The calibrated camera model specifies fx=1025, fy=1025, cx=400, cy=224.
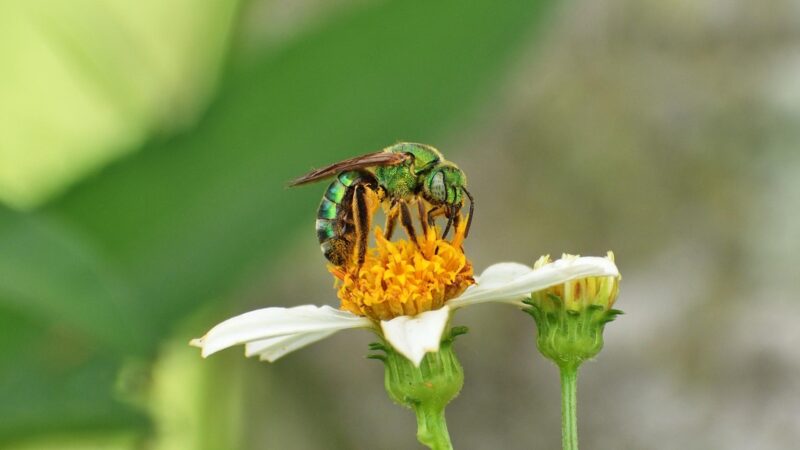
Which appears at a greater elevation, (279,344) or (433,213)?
(433,213)

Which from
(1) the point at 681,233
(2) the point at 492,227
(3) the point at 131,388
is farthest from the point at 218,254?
(1) the point at 681,233

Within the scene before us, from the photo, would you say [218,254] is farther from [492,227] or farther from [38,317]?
[492,227]

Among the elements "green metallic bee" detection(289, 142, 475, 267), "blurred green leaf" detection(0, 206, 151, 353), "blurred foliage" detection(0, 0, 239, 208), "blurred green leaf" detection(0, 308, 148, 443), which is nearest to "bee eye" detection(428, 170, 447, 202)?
"green metallic bee" detection(289, 142, 475, 267)

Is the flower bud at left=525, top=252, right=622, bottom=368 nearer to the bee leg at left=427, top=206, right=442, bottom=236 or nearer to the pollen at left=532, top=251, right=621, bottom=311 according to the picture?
Result: the pollen at left=532, top=251, right=621, bottom=311

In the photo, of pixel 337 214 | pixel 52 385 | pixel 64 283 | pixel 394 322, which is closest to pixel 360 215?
pixel 337 214

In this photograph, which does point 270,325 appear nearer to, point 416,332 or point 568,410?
point 416,332

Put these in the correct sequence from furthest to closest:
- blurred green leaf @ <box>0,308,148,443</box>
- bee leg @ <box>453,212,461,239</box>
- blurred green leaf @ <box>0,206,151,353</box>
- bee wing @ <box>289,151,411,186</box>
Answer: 1. blurred green leaf @ <box>0,308,148,443</box>
2. blurred green leaf @ <box>0,206,151,353</box>
3. bee leg @ <box>453,212,461,239</box>
4. bee wing @ <box>289,151,411,186</box>

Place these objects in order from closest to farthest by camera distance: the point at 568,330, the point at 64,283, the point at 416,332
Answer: the point at 416,332
the point at 568,330
the point at 64,283
